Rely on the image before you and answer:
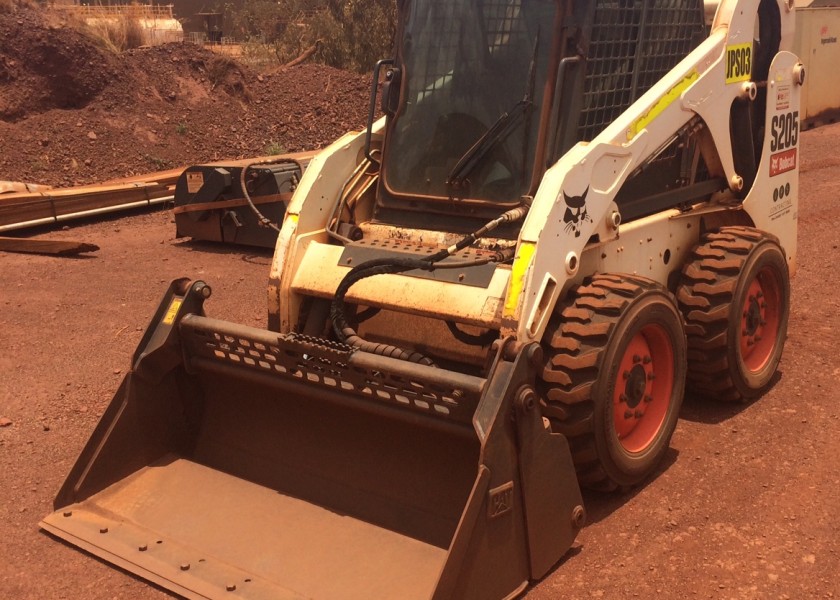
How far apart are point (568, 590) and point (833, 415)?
7.20 ft

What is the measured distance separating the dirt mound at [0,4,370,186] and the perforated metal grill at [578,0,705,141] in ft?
33.0

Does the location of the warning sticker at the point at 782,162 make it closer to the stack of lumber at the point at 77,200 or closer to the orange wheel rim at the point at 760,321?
the orange wheel rim at the point at 760,321

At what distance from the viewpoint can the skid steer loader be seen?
3621mm

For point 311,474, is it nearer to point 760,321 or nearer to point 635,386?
point 635,386

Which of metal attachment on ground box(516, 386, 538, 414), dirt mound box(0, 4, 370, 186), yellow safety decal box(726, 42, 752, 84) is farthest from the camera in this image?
dirt mound box(0, 4, 370, 186)

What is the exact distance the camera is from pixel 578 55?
14.3 ft

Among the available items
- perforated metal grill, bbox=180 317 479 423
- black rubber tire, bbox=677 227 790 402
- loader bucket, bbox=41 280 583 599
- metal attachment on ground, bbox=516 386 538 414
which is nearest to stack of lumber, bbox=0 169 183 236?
loader bucket, bbox=41 280 583 599

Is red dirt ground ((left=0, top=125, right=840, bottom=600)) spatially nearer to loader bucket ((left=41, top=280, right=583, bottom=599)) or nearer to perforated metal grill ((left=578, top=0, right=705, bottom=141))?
loader bucket ((left=41, top=280, right=583, bottom=599))

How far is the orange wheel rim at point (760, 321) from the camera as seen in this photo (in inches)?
203

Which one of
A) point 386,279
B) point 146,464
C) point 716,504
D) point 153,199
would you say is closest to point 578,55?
point 386,279

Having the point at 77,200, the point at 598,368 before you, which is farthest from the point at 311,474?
the point at 77,200

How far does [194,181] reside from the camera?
9547 mm

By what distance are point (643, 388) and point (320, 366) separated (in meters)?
1.42

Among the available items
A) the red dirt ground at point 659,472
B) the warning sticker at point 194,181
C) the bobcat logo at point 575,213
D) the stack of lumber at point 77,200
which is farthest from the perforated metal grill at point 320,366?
the stack of lumber at point 77,200
